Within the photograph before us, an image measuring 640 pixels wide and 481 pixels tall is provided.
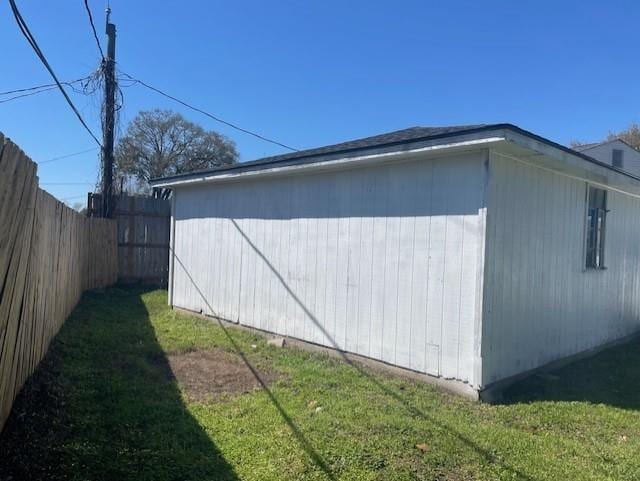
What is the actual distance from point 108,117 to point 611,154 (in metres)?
23.1

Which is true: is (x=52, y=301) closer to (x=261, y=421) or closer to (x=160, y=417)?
(x=160, y=417)

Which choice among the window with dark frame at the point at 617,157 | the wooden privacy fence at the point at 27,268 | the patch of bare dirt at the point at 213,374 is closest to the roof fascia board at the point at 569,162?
the patch of bare dirt at the point at 213,374

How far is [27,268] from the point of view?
11.6 feet

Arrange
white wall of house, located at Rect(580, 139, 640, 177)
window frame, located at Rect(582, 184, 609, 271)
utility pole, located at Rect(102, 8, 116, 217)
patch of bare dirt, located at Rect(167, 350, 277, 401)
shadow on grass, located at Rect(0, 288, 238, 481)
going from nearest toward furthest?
shadow on grass, located at Rect(0, 288, 238, 481), patch of bare dirt, located at Rect(167, 350, 277, 401), window frame, located at Rect(582, 184, 609, 271), utility pole, located at Rect(102, 8, 116, 217), white wall of house, located at Rect(580, 139, 640, 177)

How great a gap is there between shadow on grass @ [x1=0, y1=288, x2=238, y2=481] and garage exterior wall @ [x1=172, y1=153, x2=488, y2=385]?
83.0 inches

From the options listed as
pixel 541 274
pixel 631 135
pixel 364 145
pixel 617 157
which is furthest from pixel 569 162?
pixel 631 135

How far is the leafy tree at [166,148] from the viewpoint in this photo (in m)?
24.5

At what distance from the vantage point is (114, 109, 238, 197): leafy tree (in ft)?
80.3

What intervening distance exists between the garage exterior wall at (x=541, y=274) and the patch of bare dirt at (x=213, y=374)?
2399 millimetres

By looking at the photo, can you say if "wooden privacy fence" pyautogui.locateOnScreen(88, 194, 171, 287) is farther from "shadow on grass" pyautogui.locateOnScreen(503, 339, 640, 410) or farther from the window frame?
the window frame

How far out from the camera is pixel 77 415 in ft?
11.3

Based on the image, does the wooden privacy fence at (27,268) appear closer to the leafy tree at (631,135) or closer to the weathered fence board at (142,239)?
the weathered fence board at (142,239)

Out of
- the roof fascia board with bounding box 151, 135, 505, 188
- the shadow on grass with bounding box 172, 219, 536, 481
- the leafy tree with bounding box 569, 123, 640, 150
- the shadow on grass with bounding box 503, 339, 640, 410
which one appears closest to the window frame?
the shadow on grass with bounding box 503, 339, 640, 410

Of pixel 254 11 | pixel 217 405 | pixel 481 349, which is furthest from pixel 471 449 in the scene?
pixel 254 11
